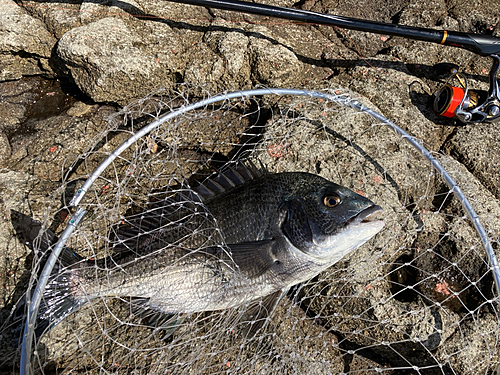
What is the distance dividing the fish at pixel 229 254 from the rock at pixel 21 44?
2.77 metres

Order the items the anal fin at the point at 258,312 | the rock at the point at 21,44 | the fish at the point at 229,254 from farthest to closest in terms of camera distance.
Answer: the rock at the point at 21,44 → the anal fin at the point at 258,312 → the fish at the point at 229,254

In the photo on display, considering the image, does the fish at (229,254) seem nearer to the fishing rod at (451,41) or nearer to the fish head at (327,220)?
the fish head at (327,220)

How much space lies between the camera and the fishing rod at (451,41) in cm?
361

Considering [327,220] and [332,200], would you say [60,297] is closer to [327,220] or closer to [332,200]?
[327,220]

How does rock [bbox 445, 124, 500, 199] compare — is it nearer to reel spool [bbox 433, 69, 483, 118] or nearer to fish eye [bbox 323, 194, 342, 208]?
reel spool [bbox 433, 69, 483, 118]

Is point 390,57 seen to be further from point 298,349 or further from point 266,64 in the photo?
point 298,349

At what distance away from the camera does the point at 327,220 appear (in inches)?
109

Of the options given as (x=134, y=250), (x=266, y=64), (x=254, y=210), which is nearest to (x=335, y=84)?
(x=266, y=64)

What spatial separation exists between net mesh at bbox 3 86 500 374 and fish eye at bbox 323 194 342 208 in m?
0.67

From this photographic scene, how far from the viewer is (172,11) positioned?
171 inches

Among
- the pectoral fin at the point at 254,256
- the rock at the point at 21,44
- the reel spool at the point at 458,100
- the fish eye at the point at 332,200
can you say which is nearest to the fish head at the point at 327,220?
the fish eye at the point at 332,200

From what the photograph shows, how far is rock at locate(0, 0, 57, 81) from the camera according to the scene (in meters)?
4.05

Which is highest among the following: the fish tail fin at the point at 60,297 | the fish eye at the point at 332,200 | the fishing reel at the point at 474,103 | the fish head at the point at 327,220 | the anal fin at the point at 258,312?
the fishing reel at the point at 474,103

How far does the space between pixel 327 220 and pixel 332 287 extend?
83cm
